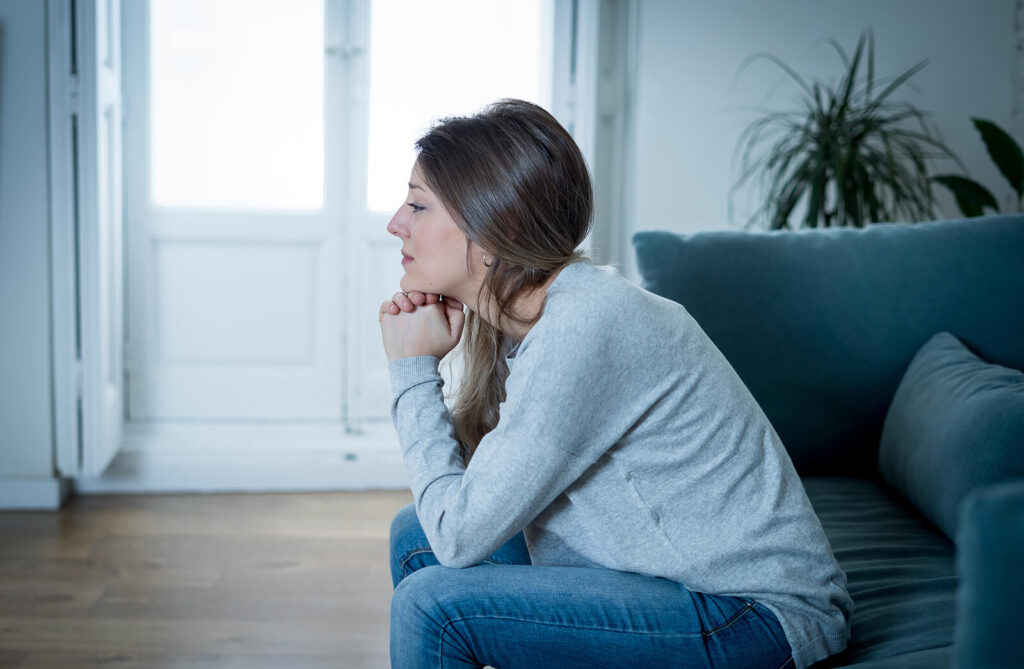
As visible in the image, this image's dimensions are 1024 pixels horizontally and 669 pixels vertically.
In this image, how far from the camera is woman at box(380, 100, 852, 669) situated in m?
1.02

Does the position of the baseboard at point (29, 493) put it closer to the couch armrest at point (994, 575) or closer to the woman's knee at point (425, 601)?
the woman's knee at point (425, 601)

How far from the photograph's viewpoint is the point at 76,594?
2176mm

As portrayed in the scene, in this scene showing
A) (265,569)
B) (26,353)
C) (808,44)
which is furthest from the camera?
(808,44)

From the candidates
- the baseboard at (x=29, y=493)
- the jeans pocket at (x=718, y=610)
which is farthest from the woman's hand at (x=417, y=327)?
the baseboard at (x=29, y=493)

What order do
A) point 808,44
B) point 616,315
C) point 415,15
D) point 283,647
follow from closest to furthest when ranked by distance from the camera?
point 616,315 → point 283,647 → point 808,44 → point 415,15

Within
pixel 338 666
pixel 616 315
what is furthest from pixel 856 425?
pixel 338 666

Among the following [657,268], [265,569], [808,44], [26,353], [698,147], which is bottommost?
[265,569]

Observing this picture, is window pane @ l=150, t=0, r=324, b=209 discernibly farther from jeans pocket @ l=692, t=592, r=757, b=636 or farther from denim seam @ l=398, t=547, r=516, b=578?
jeans pocket @ l=692, t=592, r=757, b=636

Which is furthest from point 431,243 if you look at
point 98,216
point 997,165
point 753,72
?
point 753,72

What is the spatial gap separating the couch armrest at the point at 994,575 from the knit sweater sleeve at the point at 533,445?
0.55m

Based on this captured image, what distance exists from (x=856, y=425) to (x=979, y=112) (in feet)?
5.95

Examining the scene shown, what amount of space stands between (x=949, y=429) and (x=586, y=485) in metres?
0.70

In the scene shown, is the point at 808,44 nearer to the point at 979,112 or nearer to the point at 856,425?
the point at 979,112

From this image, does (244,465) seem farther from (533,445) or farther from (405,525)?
(533,445)
